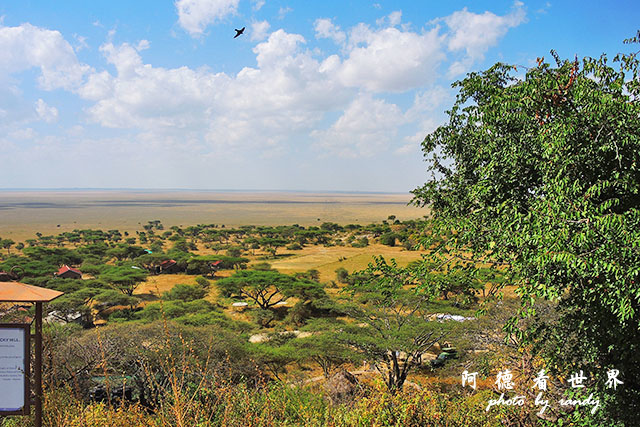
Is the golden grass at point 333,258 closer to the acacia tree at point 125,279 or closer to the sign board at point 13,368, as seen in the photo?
the acacia tree at point 125,279

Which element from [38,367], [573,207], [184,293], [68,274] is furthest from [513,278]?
[68,274]

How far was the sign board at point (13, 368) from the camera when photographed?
163 inches

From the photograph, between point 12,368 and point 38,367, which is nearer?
point 12,368

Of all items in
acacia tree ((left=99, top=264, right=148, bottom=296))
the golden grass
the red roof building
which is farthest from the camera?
the golden grass

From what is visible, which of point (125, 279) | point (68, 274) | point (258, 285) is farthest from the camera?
point (68, 274)

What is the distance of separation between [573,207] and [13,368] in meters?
6.54

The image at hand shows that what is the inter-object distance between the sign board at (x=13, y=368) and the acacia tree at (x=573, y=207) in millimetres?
5595

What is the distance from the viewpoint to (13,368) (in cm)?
417

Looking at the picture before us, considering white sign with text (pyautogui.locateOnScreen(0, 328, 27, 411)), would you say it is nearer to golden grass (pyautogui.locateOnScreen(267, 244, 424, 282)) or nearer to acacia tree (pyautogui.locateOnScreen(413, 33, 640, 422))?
acacia tree (pyautogui.locateOnScreen(413, 33, 640, 422))

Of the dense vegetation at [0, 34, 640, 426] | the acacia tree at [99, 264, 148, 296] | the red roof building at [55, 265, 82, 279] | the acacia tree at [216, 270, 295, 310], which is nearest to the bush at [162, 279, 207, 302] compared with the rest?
the acacia tree at [216, 270, 295, 310]

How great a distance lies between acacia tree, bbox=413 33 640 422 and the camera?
420 cm

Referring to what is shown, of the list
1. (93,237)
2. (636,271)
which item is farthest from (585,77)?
(93,237)

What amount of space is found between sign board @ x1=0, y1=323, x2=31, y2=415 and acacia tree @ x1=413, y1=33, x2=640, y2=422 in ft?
18.4

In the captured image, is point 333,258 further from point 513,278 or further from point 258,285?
point 513,278
